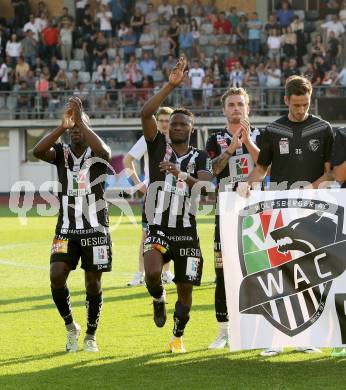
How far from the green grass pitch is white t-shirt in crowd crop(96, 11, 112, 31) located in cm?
2516

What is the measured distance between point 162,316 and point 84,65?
96.5ft

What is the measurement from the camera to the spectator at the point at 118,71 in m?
36.6

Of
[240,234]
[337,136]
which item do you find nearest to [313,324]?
[240,234]

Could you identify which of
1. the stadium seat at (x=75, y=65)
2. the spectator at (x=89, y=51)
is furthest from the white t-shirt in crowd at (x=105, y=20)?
the stadium seat at (x=75, y=65)

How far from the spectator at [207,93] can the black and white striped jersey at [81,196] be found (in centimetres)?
2614

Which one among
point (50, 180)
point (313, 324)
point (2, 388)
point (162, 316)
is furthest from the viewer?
point (50, 180)

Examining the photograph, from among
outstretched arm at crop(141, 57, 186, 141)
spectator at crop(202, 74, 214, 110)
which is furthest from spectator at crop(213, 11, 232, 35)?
outstretched arm at crop(141, 57, 186, 141)

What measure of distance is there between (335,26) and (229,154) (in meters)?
29.5

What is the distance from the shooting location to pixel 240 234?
8.89m

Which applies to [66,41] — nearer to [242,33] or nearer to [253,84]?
[242,33]

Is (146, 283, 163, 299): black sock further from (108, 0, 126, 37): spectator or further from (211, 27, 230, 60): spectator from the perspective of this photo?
(108, 0, 126, 37): spectator

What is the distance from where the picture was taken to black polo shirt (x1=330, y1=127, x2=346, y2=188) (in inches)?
347

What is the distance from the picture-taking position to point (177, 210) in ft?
30.0

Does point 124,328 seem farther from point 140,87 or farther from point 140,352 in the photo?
point 140,87
